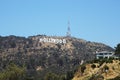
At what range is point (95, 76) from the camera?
9112cm

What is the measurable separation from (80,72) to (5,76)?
123 feet

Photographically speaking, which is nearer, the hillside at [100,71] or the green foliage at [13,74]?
the hillside at [100,71]

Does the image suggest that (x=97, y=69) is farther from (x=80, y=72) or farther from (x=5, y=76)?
(x=5, y=76)

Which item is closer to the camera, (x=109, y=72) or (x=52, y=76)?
A: (x=109, y=72)

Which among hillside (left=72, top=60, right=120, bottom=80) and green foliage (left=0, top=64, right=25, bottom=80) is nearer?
hillside (left=72, top=60, right=120, bottom=80)

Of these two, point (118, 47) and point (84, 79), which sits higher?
point (118, 47)

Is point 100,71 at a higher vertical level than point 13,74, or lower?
higher

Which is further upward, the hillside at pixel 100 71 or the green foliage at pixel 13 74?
the hillside at pixel 100 71

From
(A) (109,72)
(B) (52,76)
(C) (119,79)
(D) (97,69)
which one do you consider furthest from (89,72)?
(B) (52,76)

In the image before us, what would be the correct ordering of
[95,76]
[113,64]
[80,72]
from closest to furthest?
[95,76], [113,64], [80,72]

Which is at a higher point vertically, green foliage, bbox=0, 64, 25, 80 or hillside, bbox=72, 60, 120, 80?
hillside, bbox=72, 60, 120, 80

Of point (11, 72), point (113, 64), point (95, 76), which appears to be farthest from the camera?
point (11, 72)

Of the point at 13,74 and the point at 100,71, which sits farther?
the point at 13,74

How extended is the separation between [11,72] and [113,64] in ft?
179
